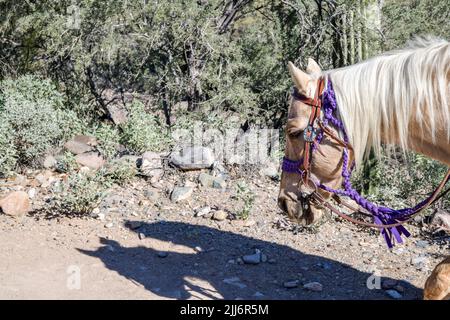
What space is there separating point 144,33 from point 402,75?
4.79 m

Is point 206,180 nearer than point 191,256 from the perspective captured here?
No

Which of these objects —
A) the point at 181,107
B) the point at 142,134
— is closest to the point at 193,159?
the point at 142,134

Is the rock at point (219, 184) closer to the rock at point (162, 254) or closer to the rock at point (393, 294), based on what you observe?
the rock at point (162, 254)

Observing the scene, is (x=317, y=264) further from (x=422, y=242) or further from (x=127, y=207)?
(x=127, y=207)

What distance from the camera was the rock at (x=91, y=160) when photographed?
684 centimetres

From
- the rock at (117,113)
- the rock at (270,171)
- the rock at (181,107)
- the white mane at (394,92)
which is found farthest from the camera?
the rock at (117,113)

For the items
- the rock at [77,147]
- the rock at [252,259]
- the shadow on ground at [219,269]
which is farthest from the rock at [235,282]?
the rock at [77,147]

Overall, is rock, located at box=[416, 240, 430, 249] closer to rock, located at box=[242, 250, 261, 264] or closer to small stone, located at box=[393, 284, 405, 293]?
small stone, located at box=[393, 284, 405, 293]

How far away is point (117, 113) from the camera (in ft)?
28.8

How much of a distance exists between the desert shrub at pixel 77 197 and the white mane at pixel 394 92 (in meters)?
3.23

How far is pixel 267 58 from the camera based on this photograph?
7.72 meters

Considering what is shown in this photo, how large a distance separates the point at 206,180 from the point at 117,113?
2893 millimetres

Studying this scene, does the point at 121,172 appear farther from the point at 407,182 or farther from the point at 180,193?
the point at 407,182

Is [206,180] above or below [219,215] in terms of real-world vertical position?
above
